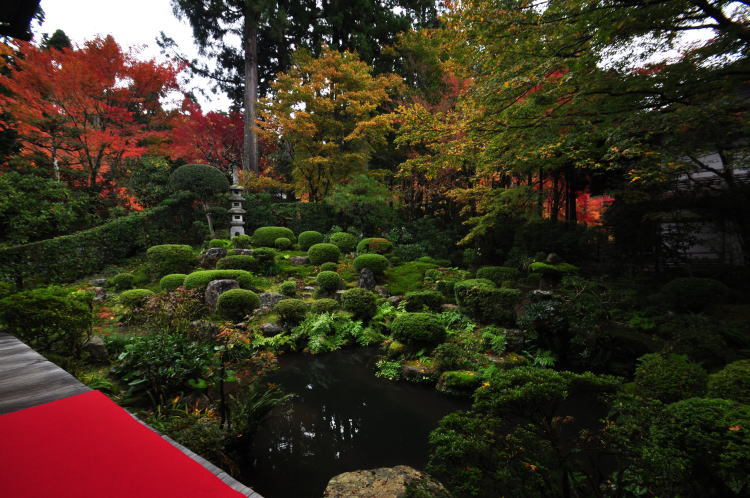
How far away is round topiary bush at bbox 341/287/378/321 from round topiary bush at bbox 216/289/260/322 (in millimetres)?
2408

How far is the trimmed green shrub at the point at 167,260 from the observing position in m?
9.70

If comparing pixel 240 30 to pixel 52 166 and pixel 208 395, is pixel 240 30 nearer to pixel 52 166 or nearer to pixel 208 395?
pixel 52 166

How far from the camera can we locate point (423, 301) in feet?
26.5

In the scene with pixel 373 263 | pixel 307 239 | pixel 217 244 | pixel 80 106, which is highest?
pixel 80 106

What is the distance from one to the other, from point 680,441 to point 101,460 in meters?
3.39

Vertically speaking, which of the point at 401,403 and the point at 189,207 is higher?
the point at 189,207

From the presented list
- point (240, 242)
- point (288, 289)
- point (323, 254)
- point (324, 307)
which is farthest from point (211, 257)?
point (324, 307)

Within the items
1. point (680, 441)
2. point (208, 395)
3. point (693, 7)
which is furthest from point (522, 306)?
point (208, 395)

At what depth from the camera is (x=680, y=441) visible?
78.5 inches

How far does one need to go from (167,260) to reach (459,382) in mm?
9678

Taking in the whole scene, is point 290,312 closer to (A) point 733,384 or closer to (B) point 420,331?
(B) point 420,331

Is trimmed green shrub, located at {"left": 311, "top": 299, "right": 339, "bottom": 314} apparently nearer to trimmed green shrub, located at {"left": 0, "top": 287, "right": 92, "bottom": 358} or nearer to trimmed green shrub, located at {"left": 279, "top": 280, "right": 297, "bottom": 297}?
trimmed green shrub, located at {"left": 279, "top": 280, "right": 297, "bottom": 297}

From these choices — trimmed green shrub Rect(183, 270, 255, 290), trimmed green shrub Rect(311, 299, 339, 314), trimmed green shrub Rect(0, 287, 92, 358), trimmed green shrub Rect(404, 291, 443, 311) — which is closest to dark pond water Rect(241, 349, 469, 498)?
trimmed green shrub Rect(311, 299, 339, 314)

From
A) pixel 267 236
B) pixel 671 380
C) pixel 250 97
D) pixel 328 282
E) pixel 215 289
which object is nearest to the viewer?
pixel 671 380
